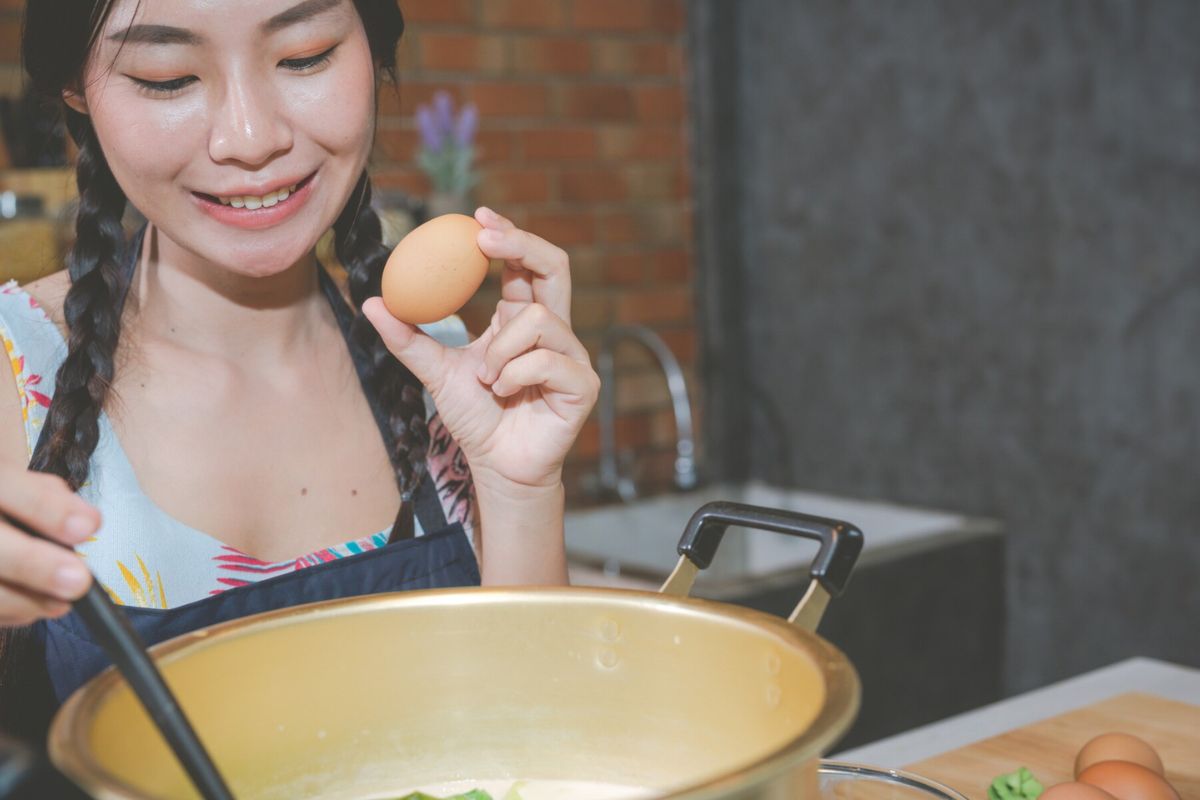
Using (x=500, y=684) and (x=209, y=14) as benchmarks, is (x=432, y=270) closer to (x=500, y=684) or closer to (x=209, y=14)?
(x=209, y=14)

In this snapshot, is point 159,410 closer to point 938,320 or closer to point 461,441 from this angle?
point 461,441

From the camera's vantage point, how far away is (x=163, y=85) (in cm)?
98

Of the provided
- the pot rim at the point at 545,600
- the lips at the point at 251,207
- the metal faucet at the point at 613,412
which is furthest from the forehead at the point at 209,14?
the metal faucet at the point at 613,412

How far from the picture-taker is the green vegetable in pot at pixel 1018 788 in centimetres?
79

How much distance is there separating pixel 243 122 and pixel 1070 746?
788 millimetres

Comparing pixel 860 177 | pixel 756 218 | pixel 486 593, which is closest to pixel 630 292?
pixel 756 218

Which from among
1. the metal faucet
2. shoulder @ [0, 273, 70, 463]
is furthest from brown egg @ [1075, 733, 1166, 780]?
the metal faucet

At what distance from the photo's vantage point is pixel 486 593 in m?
0.67

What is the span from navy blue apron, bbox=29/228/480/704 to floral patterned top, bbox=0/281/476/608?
2.1 inches

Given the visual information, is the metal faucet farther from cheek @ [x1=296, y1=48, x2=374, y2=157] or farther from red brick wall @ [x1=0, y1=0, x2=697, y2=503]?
cheek @ [x1=296, y1=48, x2=374, y2=157]

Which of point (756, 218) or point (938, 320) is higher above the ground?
point (756, 218)

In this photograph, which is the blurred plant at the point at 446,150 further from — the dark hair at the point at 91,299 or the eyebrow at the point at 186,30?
the eyebrow at the point at 186,30

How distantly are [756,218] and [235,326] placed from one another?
195cm

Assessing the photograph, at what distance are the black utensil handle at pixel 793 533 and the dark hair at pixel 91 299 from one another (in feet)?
1.84
